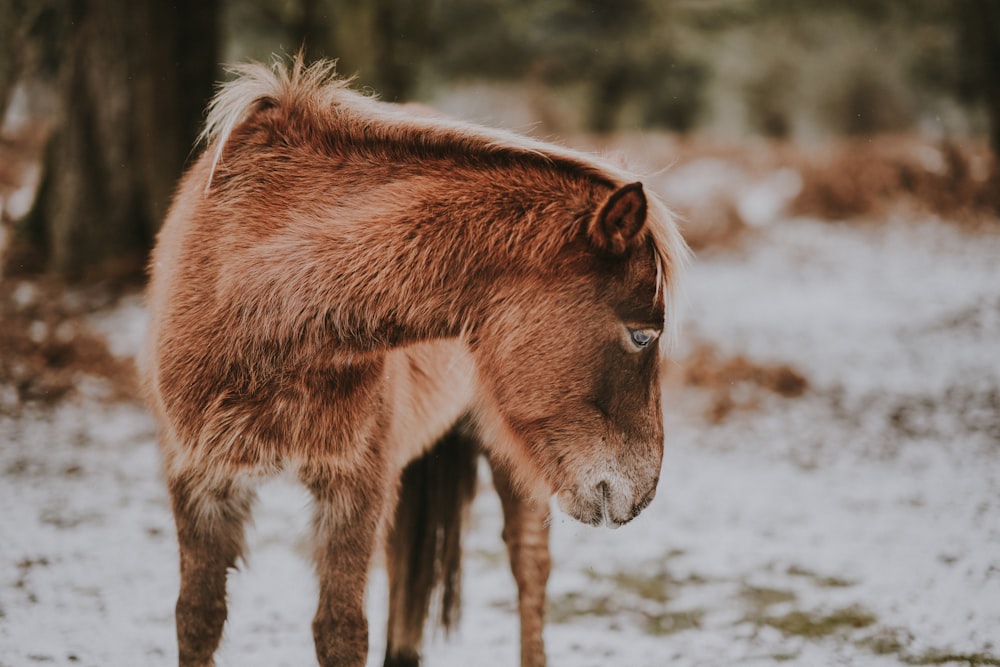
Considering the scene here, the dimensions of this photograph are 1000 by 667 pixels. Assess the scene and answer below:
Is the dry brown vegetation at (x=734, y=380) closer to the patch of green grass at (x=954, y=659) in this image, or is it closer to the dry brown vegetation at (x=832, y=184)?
the dry brown vegetation at (x=832, y=184)

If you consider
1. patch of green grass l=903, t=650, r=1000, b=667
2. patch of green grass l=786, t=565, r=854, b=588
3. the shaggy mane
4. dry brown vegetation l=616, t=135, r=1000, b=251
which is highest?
dry brown vegetation l=616, t=135, r=1000, b=251

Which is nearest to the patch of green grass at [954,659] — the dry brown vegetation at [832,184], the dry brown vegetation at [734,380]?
the dry brown vegetation at [734,380]

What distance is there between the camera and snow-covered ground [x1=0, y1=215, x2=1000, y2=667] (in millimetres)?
4043

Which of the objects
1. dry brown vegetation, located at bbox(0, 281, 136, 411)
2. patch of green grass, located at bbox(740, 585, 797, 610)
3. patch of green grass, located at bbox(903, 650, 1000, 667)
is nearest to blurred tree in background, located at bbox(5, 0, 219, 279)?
dry brown vegetation, located at bbox(0, 281, 136, 411)

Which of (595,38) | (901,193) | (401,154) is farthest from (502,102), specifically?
(401,154)

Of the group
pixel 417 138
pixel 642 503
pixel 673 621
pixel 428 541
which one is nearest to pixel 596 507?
pixel 642 503

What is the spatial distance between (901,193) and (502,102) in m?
9.43

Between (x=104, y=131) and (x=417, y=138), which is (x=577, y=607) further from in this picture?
(x=104, y=131)

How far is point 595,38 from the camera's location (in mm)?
18219

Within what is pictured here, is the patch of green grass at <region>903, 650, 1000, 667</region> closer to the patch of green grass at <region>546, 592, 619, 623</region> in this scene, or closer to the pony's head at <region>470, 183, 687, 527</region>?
the patch of green grass at <region>546, 592, 619, 623</region>

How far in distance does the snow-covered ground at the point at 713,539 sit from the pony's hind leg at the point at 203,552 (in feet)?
0.77

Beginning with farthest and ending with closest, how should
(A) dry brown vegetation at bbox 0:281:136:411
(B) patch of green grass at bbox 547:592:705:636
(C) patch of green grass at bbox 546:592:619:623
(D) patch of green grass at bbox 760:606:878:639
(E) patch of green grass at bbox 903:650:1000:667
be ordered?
(A) dry brown vegetation at bbox 0:281:136:411
(C) patch of green grass at bbox 546:592:619:623
(B) patch of green grass at bbox 547:592:705:636
(D) patch of green grass at bbox 760:606:878:639
(E) patch of green grass at bbox 903:650:1000:667

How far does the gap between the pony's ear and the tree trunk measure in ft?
21.5

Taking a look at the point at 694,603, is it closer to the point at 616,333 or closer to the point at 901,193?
the point at 616,333
